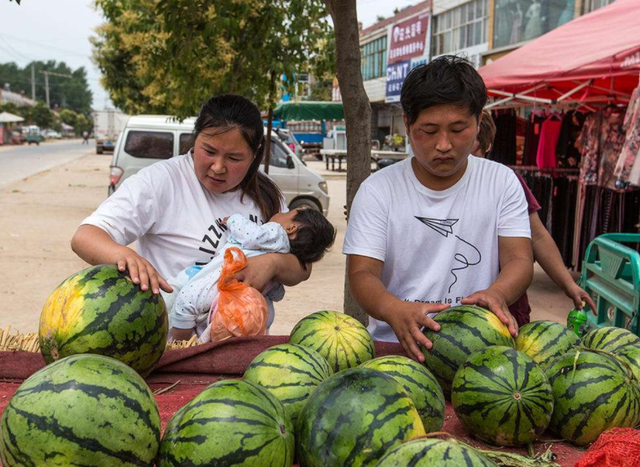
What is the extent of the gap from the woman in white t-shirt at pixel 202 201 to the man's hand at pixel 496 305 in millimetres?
1067

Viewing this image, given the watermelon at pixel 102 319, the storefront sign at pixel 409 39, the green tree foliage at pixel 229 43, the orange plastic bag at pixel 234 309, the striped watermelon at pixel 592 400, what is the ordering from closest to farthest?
the striped watermelon at pixel 592 400, the watermelon at pixel 102 319, the orange plastic bag at pixel 234 309, the green tree foliage at pixel 229 43, the storefront sign at pixel 409 39

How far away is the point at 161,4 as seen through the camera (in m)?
5.05

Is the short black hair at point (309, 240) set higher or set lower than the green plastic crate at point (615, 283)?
higher

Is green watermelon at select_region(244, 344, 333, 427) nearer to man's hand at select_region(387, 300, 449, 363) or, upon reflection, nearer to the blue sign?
man's hand at select_region(387, 300, 449, 363)

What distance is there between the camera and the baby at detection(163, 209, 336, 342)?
2883 millimetres

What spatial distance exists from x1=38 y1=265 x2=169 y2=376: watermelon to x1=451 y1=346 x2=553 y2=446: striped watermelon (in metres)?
1.00

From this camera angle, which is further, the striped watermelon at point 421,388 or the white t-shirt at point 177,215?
the white t-shirt at point 177,215

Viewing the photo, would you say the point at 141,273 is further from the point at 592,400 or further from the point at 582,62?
the point at 582,62

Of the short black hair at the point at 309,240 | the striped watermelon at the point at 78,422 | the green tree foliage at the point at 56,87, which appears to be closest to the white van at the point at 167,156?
the short black hair at the point at 309,240

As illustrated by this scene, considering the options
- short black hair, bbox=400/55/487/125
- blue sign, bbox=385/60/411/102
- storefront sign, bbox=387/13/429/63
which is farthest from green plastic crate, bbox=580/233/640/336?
blue sign, bbox=385/60/411/102

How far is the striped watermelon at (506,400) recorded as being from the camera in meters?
1.72

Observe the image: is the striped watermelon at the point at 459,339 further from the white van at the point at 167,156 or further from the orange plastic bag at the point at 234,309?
the white van at the point at 167,156

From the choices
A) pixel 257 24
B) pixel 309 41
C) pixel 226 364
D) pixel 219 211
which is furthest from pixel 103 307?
pixel 309 41

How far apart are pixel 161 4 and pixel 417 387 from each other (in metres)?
4.26
